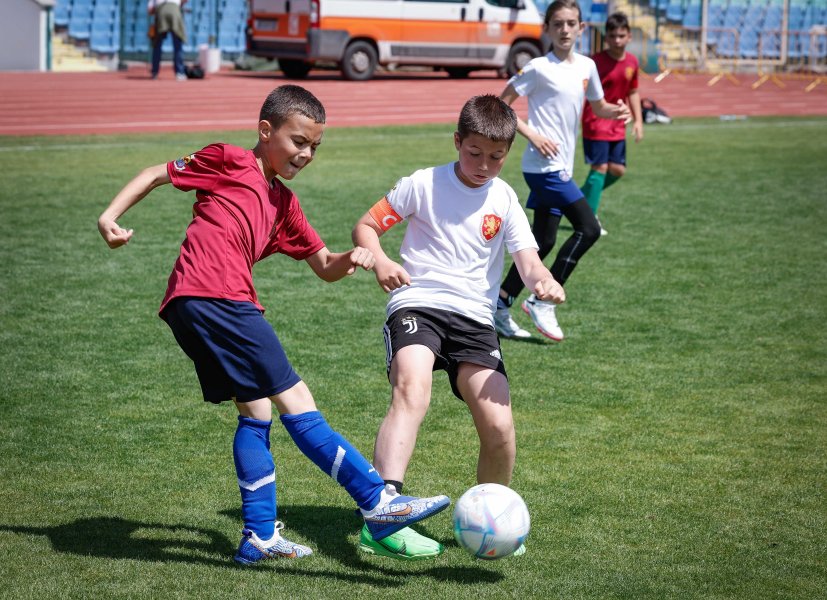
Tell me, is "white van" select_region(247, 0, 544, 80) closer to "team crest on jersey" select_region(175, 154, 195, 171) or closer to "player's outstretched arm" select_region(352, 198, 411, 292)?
"player's outstretched arm" select_region(352, 198, 411, 292)

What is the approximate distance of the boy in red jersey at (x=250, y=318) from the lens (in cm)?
400

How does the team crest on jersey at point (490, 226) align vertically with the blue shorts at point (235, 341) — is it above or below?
above

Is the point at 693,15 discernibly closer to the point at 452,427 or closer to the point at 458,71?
the point at 458,71

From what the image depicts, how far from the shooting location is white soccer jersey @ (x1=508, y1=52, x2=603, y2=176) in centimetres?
801

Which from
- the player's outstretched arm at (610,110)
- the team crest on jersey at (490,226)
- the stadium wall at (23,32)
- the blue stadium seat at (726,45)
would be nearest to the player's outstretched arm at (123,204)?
the team crest on jersey at (490,226)

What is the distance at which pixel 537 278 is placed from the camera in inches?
175

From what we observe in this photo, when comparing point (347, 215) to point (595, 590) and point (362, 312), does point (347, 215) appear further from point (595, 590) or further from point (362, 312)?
point (595, 590)

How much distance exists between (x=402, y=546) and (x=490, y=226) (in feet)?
4.47

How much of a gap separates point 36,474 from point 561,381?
307 cm

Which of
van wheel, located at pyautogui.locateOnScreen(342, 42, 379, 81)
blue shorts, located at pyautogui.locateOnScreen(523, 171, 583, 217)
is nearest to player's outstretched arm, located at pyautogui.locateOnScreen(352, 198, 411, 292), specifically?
blue shorts, located at pyautogui.locateOnScreen(523, 171, 583, 217)

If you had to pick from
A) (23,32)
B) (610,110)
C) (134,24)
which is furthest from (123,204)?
(134,24)

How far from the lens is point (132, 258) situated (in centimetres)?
952

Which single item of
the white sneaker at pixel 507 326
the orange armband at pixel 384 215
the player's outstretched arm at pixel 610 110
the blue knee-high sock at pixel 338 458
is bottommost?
the white sneaker at pixel 507 326

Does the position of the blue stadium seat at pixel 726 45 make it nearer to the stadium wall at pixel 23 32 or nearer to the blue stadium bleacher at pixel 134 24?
the blue stadium bleacher at pixel 134 24
